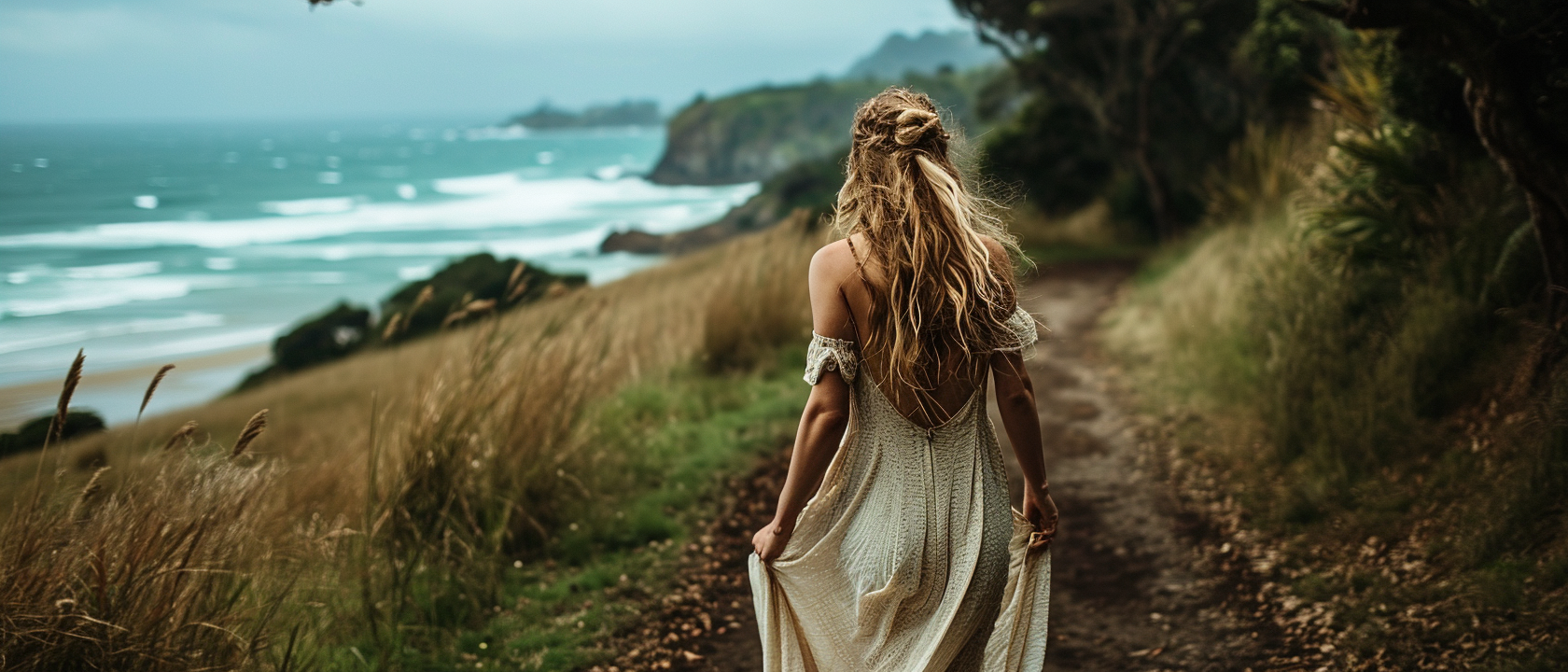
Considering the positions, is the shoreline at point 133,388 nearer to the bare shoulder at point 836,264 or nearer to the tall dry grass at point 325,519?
the tall dry grass at point 325,519

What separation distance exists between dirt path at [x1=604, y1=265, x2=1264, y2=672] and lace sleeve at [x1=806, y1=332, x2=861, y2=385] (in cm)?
63

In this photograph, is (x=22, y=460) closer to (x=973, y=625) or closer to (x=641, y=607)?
(x=641, y=607)

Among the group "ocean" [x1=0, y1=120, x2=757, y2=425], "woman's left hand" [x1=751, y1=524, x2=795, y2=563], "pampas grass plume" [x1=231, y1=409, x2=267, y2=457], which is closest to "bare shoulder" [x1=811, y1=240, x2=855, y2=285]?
"woman's left hand" [x1=751, y1=524, x2=795, y2=563]

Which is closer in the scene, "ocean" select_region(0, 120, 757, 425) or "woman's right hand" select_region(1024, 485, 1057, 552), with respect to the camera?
"woman's right hand" select_region(1024, 485, 1057, 552)

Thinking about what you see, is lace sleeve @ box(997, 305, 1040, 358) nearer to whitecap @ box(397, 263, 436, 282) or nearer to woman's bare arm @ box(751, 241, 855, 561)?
woman's bare arm @ box(751, 241, 855, 561)

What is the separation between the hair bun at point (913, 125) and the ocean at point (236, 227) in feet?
7.41

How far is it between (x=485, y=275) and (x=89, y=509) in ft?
34.5

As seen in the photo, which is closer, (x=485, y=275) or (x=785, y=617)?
(x=785, y=617)

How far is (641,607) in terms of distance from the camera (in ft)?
15.2

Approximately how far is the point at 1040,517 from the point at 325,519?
321 centimetres

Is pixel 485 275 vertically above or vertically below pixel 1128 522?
above

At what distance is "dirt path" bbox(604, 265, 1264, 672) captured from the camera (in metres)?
4.05

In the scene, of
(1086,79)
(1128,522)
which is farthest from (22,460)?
(1086,79)

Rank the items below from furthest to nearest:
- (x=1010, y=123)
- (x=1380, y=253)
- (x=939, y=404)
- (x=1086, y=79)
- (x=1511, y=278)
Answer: (x=1010, y=123), (x=1086, y=79), (x=1380, y=253), (x=1511, y=278), (x=939, y=404)
